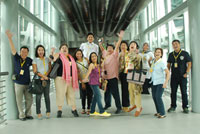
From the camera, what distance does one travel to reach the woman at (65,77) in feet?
A: 12.8

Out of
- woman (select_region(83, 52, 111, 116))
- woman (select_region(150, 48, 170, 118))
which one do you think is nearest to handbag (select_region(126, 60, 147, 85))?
woman (select_region(150, 48, 170, 118))

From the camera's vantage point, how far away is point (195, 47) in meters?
4.10

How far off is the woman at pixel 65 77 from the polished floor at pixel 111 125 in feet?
1.44

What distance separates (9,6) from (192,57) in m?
3.88

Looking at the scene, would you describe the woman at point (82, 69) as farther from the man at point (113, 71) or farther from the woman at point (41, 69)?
the woman at point (41, 69)

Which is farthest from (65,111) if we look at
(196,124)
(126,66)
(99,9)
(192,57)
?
(99,9)

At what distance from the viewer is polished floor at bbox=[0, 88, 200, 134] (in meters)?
2.98

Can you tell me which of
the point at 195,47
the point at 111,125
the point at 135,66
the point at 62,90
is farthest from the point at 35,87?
the point at 195,47

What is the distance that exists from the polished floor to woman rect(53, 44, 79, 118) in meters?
0.44

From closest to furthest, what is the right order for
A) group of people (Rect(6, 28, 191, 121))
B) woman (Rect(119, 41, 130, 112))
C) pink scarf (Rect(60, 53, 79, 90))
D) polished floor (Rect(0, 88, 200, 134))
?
polished floor (Rect(0, 88, 200, 134)) → group of people (Rect(6, 28, 191, 121)) → pink scarf (Rect(60, 53, 79, 90)) → woman (Rect(119, 41, 130, 112))

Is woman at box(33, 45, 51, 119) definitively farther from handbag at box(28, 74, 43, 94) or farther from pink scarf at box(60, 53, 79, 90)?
pink scarf at box(60, 53, 79, 90)

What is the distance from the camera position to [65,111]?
14.9 ft

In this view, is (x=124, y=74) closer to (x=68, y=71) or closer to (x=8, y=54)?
(x=68, y=71)

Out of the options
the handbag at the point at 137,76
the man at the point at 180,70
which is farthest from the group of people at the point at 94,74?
the handbag at the point at 137,76
